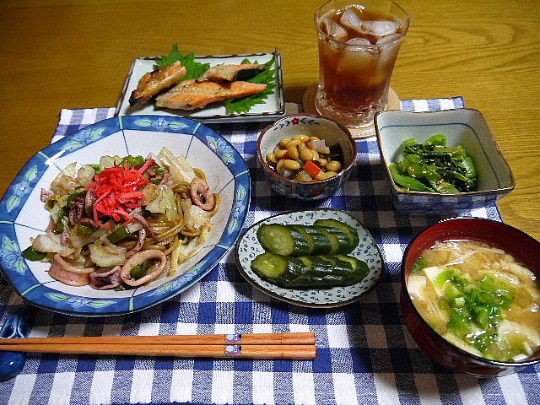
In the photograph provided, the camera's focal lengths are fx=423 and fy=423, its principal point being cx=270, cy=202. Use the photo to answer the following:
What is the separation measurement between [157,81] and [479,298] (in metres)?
2.02

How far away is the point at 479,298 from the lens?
142 centimetres

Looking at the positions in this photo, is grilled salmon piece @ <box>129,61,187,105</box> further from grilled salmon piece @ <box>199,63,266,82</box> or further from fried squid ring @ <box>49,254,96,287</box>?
fried squid ring @ <box>49,254,96,287</box>

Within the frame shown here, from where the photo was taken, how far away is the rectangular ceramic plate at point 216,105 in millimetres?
2365

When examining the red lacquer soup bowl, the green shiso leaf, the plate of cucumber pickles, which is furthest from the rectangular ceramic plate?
the red lacquer soup bowl

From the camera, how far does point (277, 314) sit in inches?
65.7

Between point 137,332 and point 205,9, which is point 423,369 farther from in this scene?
point 205,9

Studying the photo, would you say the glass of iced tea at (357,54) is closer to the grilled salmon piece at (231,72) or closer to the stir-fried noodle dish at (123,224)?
the grilled salmon piece at (231,72)

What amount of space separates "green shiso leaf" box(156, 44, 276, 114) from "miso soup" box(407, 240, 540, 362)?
53.1 inches

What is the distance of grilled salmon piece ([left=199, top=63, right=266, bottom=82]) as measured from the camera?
100 inches

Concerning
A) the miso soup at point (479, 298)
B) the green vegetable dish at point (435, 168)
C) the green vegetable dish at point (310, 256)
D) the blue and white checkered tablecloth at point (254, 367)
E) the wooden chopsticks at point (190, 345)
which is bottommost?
the blue and white checkered tablecloth at point (254, 367)

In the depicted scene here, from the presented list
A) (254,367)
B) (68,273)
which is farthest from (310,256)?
(68,273)

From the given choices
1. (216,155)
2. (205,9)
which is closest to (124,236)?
(216,155)

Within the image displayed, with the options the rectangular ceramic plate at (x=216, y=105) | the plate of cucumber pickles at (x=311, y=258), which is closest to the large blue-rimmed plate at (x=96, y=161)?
the plate of cucumber pickles at (x=311, y=258)

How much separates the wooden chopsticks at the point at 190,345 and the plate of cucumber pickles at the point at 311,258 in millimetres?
156
